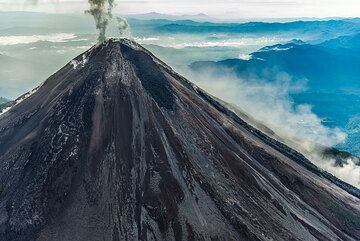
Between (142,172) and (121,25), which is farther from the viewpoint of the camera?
(121,25)

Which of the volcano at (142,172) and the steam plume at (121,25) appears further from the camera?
the steam plume at (121,25)

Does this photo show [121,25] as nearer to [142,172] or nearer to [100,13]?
[100,13]

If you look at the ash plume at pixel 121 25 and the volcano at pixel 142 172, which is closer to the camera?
the volcano at pixel 142 172

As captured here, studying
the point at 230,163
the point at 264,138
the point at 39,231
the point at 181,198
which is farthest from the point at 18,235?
the point at 264,138

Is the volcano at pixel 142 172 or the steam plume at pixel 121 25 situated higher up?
the steam plume at pixel 121 25

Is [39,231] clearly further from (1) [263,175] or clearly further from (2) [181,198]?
(1) [263,175]

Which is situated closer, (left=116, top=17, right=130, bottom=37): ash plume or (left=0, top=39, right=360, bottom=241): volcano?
(left=0, top=39, right=360, bottom=241): volcano

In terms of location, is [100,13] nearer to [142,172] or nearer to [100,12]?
[100,12]

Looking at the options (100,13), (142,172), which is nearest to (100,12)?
(100,13)
